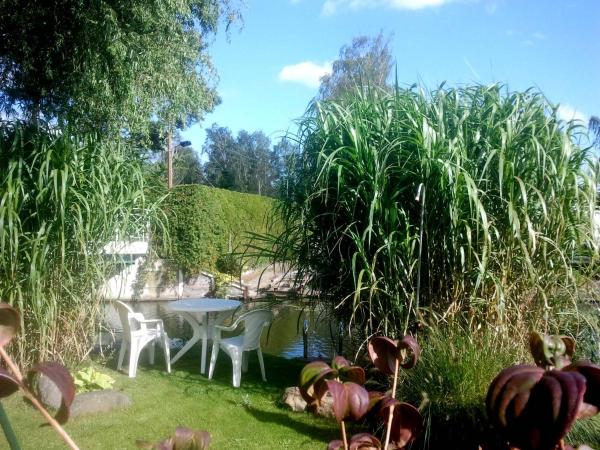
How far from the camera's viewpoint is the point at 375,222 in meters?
3.69

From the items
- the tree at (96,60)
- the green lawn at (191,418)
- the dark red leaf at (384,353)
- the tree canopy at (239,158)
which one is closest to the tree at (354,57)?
the tree canopy at (239,158)

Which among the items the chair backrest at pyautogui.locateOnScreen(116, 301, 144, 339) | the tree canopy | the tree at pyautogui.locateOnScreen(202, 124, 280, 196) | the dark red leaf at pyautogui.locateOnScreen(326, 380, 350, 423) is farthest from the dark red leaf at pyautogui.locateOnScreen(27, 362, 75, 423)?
the tree at pyautogui.locateOnScreen(202, 124, 280, 196)

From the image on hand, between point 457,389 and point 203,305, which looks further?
point 203,305

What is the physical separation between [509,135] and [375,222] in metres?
1.01

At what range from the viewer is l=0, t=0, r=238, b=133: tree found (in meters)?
5.23

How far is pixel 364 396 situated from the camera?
1003mm

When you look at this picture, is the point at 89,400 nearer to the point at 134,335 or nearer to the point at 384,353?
the point at 134,335

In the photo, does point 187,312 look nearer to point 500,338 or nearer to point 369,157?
point 369,157

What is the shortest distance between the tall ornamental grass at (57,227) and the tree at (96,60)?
1.06m

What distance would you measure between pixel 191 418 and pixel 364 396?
10.5 ft

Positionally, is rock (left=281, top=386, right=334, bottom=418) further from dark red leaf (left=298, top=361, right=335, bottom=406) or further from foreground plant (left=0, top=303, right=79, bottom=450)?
foreground plant (left=0, top=303, right=79, bottom=450)

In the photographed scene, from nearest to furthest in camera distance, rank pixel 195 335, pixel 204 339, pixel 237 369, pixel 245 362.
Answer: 1. pixel 237 369
2. pixel 204 339
3. pixel 245 362
4. pixel 195 335

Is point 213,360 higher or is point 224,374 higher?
point 213,360

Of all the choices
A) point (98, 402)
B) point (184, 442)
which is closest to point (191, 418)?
point (98, 402)
